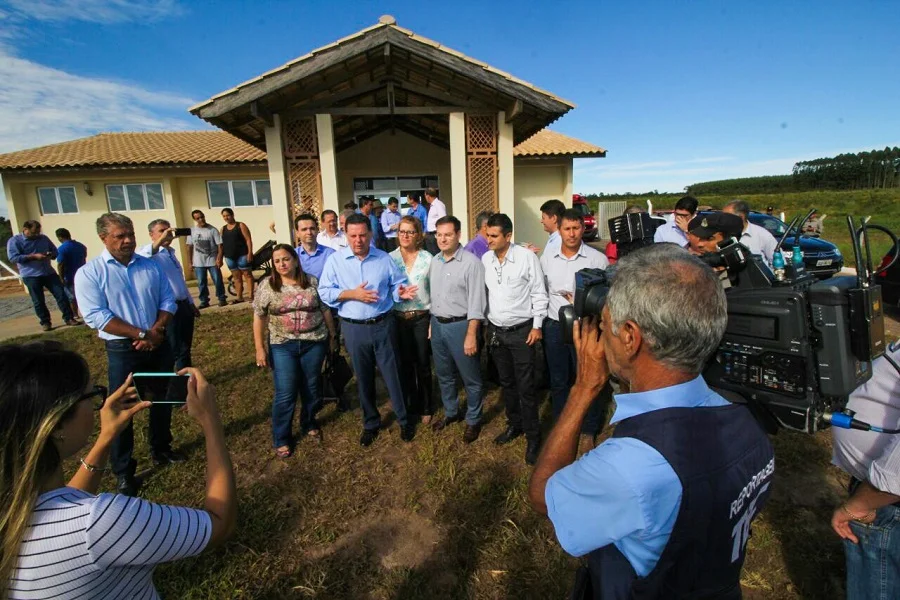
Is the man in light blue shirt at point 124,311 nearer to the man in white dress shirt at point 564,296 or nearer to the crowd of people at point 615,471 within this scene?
the crowd of people at point 615,471

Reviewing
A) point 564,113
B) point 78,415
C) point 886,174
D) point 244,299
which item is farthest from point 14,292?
point 886,174

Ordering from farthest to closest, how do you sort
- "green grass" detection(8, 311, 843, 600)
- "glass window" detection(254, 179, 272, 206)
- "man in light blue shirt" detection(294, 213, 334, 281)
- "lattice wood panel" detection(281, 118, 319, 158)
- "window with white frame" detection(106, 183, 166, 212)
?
"glass window" detection(254, 179, 272, 206) < "window with white frame" detection(106, 183, 166, 212) < "lattice wood panel" detection(281, 118, 319, 158) < "man in light blue shirt" detection(294, 213, 334, 281) < "green grass" detection(8, 311, 843, 600)

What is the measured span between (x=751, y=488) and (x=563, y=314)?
0.77 m

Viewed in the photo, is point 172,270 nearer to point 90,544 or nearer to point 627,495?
point 90,544

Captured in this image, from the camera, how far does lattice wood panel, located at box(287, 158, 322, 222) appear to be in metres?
7.89

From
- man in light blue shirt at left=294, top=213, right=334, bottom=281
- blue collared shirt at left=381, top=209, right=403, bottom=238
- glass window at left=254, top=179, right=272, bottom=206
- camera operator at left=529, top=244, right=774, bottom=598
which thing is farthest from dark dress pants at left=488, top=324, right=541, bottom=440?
glass window at left=254, top=179, right=272, bottom=206

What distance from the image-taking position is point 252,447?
3889 millimetres

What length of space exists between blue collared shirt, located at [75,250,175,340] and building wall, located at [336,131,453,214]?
988cm

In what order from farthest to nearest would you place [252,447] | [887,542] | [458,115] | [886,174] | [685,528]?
[886,174]
[458,115]
[252,447]
[887,542]
[685,528]

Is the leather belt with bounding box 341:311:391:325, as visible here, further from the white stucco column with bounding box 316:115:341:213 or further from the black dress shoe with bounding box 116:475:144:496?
the white stucco column with bounding box 316:115:341:213

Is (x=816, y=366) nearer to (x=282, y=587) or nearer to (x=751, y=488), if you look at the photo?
(x=751, y=488)

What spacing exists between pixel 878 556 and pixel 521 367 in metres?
2.23

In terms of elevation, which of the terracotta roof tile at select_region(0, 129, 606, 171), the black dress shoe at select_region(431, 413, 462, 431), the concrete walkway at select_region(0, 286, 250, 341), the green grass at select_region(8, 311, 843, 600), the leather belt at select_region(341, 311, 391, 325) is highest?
the terracotta roof tile at select_region(0, 129, 606, 171)

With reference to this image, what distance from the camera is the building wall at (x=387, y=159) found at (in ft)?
43.1
